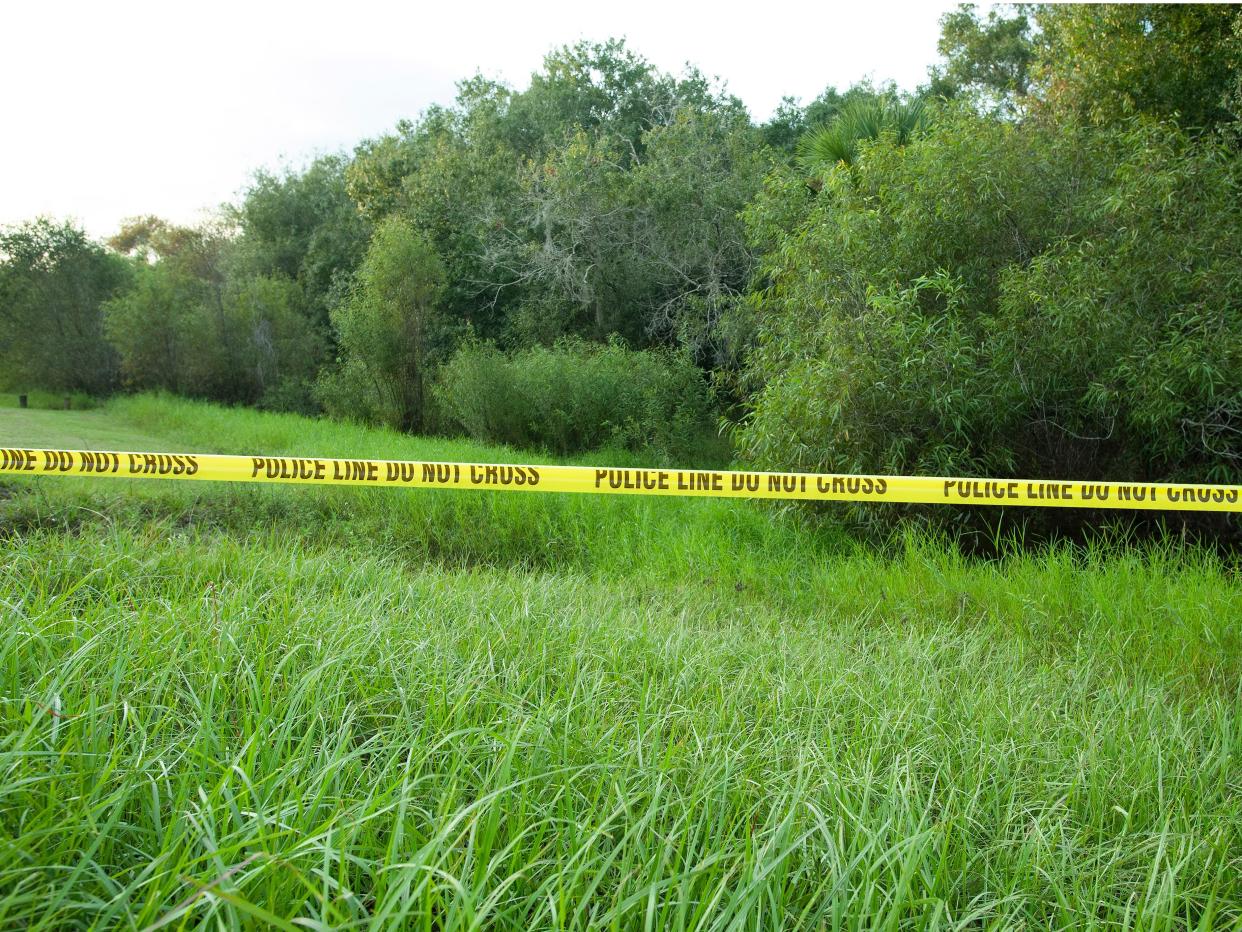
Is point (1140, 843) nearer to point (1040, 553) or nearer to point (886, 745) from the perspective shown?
point (886, 745)

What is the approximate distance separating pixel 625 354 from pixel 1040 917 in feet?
48.9

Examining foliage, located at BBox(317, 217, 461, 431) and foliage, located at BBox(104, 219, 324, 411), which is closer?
foliage, located at BBox(317, 217, 461, 431)

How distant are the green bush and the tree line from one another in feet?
0.21

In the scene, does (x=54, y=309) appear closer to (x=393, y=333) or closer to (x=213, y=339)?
(x=213, y=339)

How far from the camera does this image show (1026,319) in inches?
282

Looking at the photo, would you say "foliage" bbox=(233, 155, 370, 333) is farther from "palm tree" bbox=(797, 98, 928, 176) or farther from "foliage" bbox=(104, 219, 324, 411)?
"palm tree" bbox=(797, 98, 928, 176)

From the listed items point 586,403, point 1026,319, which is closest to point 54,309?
point 586,403

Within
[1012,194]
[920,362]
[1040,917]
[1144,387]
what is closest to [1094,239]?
[1012,194]

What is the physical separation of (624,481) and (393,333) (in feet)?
47.5

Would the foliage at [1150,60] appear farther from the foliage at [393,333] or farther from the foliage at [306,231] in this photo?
the foliage at [306,231]

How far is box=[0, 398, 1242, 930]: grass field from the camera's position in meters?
1.86

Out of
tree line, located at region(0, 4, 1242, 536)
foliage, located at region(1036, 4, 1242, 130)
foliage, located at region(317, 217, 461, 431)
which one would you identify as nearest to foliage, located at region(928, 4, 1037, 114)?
tree line, located at region(0, 4, 1242, 536)

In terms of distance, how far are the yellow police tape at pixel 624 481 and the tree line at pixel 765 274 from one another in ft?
5.99

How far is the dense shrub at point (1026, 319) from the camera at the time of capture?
→ 688 cm
